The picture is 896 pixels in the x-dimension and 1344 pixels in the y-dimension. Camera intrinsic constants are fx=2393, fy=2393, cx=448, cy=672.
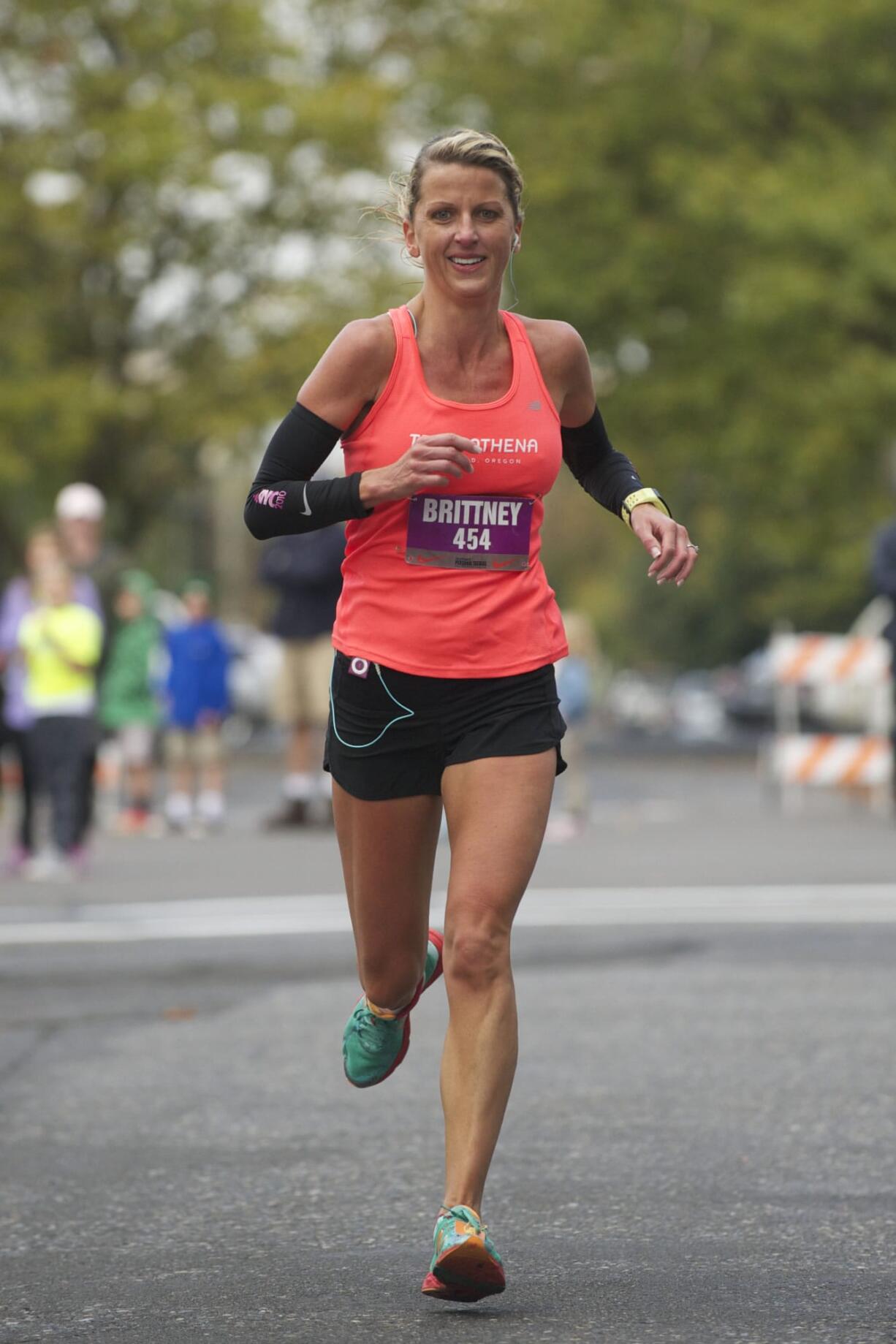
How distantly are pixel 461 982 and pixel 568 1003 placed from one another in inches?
139

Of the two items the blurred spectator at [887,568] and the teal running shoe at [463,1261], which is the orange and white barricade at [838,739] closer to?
the blurred spectator at [887,568]

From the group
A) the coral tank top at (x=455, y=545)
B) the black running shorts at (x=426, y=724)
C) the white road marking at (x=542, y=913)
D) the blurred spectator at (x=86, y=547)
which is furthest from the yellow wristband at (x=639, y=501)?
the blurred spectator at (x=86, y=547)

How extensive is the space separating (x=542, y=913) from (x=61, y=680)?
10.3 ft

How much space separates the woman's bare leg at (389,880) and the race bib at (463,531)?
46 cm

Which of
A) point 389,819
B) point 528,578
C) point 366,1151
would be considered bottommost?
point 366,1151

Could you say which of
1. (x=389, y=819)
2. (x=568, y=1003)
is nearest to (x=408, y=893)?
(x=389, y=819)

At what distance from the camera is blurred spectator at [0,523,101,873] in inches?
496

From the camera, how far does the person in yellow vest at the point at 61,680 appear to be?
1224 cm

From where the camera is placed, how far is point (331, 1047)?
7055 millimetres

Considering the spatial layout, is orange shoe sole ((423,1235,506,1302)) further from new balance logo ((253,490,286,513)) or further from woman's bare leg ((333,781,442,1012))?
new balance logo ((253,490,286,513))

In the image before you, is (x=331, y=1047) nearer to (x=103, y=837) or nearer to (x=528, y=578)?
(x=528, y=578)

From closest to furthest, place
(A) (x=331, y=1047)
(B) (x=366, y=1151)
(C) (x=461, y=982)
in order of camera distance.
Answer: (C) (x=461, y=982)
(B) (x=366, y=1151)
(A) (x=331, y=1047)

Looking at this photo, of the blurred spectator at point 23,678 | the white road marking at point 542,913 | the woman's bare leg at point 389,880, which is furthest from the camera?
the blurred spectator at point 23,678

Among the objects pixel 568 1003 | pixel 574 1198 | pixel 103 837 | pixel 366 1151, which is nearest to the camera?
pixel 574 1198
